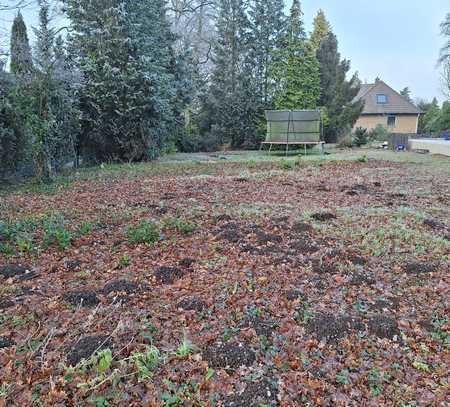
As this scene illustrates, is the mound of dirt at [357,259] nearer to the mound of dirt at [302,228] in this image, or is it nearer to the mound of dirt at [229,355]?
the mound of dirt at [302,228]

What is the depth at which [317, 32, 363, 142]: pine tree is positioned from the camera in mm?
18875

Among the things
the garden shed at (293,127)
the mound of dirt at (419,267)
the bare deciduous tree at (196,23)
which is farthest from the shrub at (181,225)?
the bare deciduous tree at (196,23)

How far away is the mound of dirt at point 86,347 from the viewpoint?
6.62 ft

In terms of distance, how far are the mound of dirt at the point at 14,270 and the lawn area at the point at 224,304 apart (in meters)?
0.03

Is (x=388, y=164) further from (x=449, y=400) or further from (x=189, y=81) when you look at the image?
(x=449, y=400)

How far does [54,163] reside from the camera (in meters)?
8.76

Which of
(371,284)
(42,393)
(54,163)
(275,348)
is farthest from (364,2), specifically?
(42,393)

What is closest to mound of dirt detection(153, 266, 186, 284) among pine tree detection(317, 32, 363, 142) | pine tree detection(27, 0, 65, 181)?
pine tree detection(27, 0, 65, 181)

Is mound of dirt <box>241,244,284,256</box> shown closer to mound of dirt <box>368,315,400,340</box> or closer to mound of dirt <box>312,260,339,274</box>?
mound of dirt <box>312,260,339,274</box>

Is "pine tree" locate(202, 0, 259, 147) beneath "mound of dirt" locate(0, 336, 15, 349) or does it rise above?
above

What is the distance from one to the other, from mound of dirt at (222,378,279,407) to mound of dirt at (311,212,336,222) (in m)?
3.05

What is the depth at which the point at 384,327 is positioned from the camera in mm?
2334

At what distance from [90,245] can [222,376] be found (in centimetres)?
243

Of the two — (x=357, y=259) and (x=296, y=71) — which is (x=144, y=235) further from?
(x=296, y=71)
